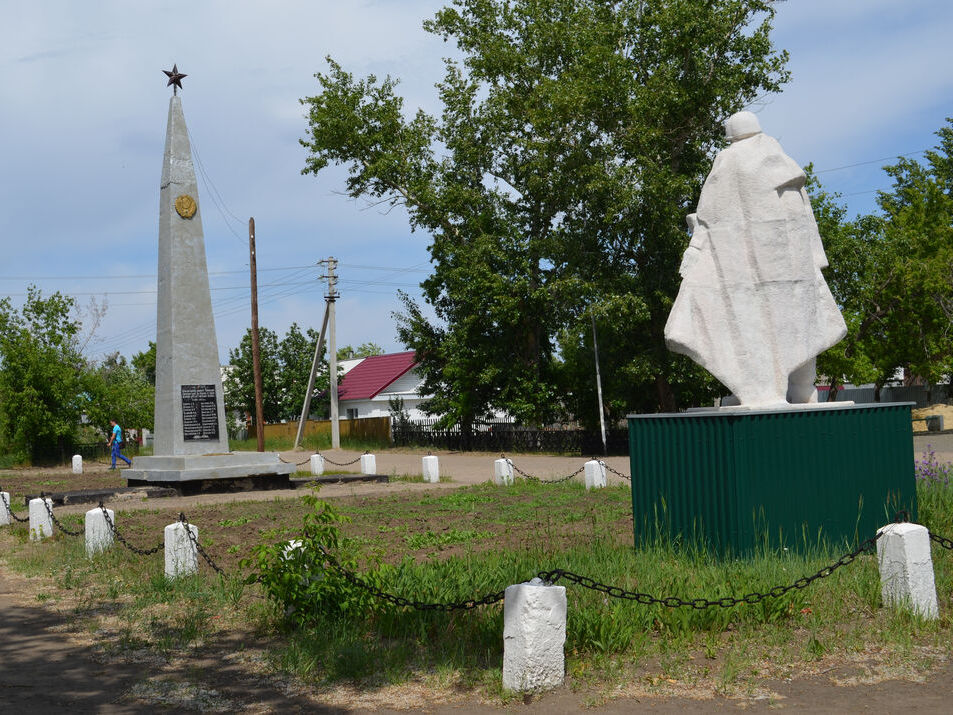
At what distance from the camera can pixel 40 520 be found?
13.0 metres

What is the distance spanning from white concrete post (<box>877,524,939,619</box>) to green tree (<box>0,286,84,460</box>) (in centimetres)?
3228

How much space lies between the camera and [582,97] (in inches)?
1048

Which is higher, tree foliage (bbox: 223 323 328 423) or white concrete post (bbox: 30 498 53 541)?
tree foliage (bbox: 223 323 328 423)

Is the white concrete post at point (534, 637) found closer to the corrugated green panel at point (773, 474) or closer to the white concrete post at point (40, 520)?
the corrugated green panel at point (773, 474)

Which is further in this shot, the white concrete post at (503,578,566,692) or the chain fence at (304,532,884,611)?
the chain fence at (304,532,884,611)

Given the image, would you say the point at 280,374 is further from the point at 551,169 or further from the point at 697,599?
the point at 697,599

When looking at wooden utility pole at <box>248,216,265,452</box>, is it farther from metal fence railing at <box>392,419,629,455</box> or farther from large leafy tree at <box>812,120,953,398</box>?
large leafy tree at <box>812,120,953,398</box>

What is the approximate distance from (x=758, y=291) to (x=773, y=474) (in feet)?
5.64

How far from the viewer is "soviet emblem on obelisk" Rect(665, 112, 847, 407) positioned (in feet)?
27.8

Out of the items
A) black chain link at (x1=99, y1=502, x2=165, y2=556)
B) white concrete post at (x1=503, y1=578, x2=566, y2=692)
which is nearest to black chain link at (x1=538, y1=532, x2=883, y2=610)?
white concrete post at (x1=503, y1=578, x2=566, y2=692)

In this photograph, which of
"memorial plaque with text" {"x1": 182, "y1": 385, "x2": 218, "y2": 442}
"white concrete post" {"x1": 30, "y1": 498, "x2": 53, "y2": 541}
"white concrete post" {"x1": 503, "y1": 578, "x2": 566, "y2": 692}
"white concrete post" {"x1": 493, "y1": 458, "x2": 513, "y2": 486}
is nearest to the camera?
"white concrete post" {"x1": 503, "y1": 578, "x2": 566, "y2": 692}

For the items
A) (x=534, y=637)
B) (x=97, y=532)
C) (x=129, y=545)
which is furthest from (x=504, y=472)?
(x=534, y=637)

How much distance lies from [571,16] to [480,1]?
377cm

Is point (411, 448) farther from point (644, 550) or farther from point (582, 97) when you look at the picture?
point (644, 550)
